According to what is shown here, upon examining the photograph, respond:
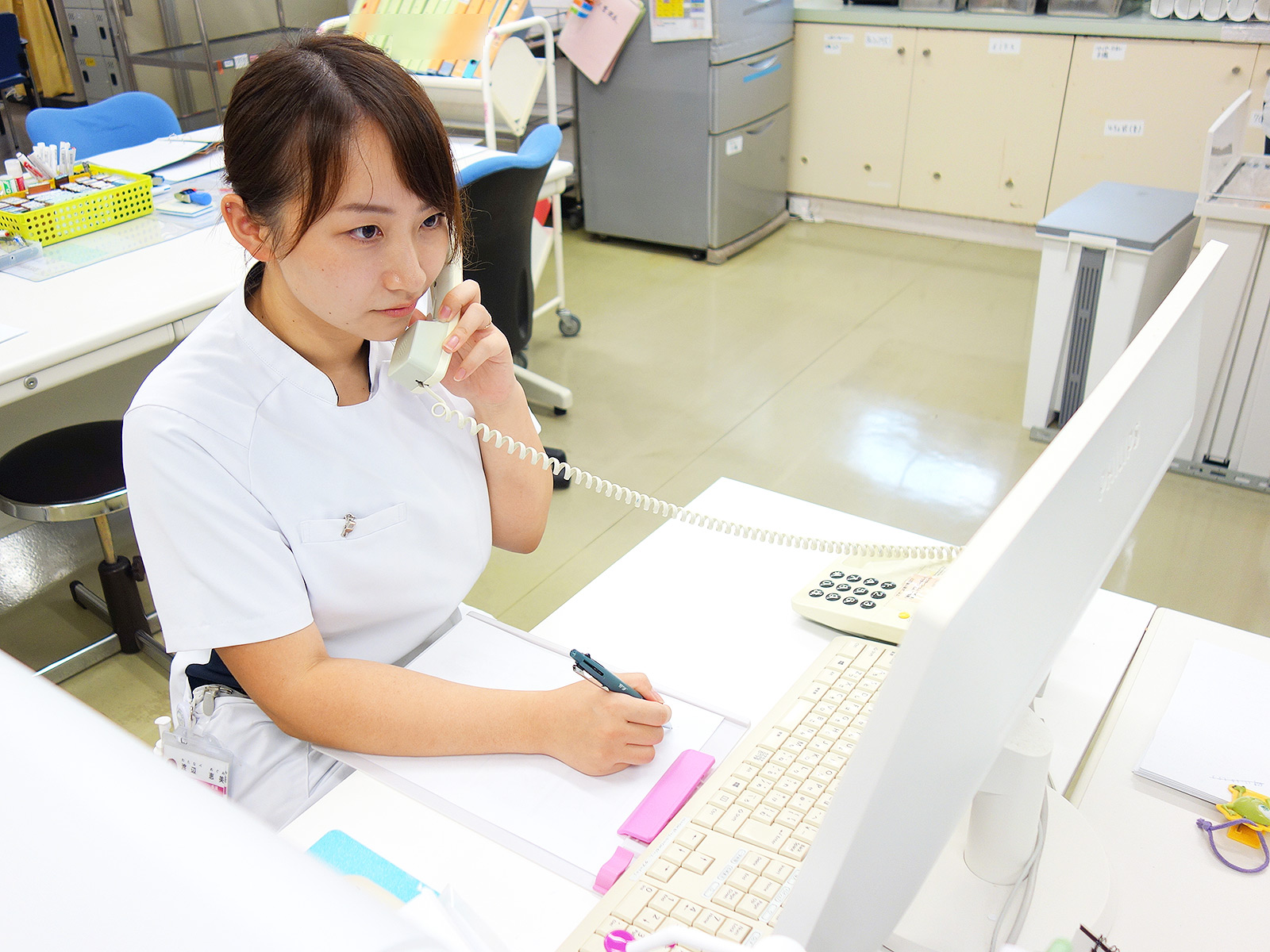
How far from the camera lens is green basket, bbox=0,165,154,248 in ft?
7.29

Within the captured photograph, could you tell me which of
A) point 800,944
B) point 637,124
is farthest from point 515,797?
point 637,124

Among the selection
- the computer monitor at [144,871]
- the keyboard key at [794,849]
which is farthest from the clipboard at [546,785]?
the computer monitor at [144,871]

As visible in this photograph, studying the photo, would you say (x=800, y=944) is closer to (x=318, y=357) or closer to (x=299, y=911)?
(x=299, y=911)

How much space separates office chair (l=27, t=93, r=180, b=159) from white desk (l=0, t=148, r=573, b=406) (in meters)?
1.08

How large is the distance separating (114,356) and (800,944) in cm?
176

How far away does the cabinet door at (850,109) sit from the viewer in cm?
430

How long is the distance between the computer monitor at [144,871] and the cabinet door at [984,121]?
14.4ft

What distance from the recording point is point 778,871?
763 millimetres

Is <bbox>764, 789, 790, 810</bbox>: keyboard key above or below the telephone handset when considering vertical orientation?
below

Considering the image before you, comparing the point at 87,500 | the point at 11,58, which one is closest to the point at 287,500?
the point at 87,500

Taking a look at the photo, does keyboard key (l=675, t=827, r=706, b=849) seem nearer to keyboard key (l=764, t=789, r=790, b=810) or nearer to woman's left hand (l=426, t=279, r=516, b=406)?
keyboard key (l=764, t=789, r=790, b=810)

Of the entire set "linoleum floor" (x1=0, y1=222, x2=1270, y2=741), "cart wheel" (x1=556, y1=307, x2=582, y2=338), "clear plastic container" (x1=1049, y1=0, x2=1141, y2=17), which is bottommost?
"linoleum floor" (x1=0, y1=222, x2=1270, y2=741)

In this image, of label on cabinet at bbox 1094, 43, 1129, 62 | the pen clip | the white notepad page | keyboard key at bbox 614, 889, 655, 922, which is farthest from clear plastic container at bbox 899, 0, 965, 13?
keyboard key at bbox 614, 889, 655, 922

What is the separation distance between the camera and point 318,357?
1045 millimetres
